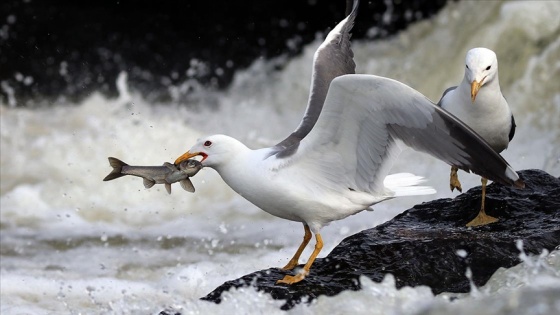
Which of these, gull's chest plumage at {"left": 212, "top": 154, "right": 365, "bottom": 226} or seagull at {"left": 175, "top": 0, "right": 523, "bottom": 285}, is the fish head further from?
gull's chest plumage at {"left": 212, "top": 154, "right": 365, "bottom": 226}

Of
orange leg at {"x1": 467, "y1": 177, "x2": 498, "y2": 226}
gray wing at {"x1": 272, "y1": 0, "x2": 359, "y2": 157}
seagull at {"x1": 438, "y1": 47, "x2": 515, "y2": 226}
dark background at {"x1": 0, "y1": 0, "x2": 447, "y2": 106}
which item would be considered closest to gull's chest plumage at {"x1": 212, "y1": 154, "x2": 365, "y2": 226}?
gray wing at {"x1": 272, "y1": 0, "x2": 359, "y2": 157}

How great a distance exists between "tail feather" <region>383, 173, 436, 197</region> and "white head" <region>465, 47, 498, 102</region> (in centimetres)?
54

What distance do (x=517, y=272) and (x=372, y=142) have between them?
868 millimetres

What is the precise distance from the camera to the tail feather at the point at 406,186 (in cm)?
472

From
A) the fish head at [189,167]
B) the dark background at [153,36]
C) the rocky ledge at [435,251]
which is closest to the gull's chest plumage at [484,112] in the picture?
the rocky ledge at [435,251]

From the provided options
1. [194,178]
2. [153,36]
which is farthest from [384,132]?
[153,36]

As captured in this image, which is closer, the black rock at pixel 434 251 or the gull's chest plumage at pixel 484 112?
the black rock at pixel 434 251

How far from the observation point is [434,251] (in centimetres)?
441

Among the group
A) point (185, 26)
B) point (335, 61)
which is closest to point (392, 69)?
point (185, 26)

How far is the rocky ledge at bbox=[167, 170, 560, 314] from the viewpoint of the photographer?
4.28 meters

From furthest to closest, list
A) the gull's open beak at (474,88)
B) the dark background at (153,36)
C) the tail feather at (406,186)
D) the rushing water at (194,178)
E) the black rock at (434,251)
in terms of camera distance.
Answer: the dark background at (153,36)
the rushing water at (194,178)
the gull's open beak at (474,88)
the tail feather at (406,186)
the black rock at (434,251)

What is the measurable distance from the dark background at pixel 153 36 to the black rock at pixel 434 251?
671cm

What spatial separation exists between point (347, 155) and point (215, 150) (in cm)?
62

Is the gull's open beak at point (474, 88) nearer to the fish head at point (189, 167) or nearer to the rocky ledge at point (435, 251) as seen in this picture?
the rocky ledge at point (435, 251)
